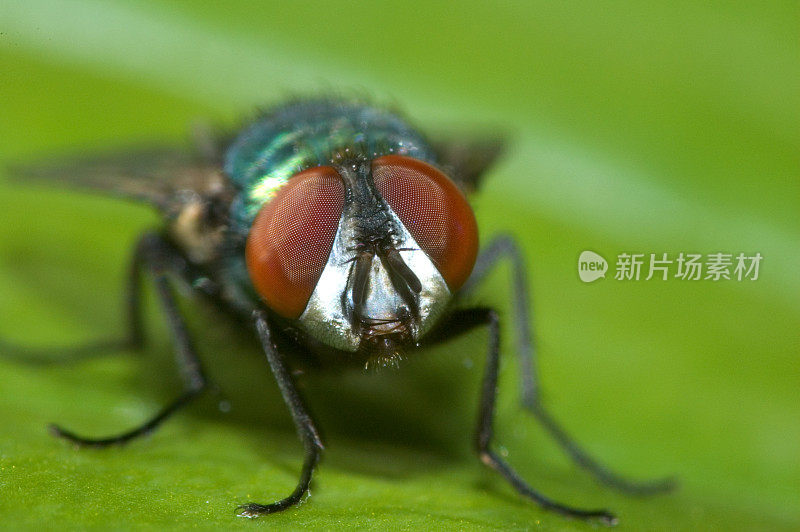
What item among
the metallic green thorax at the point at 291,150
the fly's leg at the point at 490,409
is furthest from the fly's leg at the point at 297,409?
the fly's leg at the point at 490,409

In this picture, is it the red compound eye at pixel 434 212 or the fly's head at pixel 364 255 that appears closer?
the fly's head at pixel 364 255

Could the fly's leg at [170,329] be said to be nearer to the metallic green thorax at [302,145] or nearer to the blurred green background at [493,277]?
the blurred green background at [493,277]

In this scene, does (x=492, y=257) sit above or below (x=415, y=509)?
above

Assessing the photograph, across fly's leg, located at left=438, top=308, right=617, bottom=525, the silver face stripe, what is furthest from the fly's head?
fly's leg, located at left=438, top=308, right=617, bottom=525

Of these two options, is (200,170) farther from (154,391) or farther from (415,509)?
(415,509)

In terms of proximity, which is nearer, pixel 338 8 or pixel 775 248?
pixel 775 248

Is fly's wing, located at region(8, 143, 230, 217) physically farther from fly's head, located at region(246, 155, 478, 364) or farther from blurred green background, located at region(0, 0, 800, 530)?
fly's head, located at region(246, 155, 478, 364)

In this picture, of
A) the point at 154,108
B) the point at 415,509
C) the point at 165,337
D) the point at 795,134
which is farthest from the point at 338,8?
the point at 415,509
